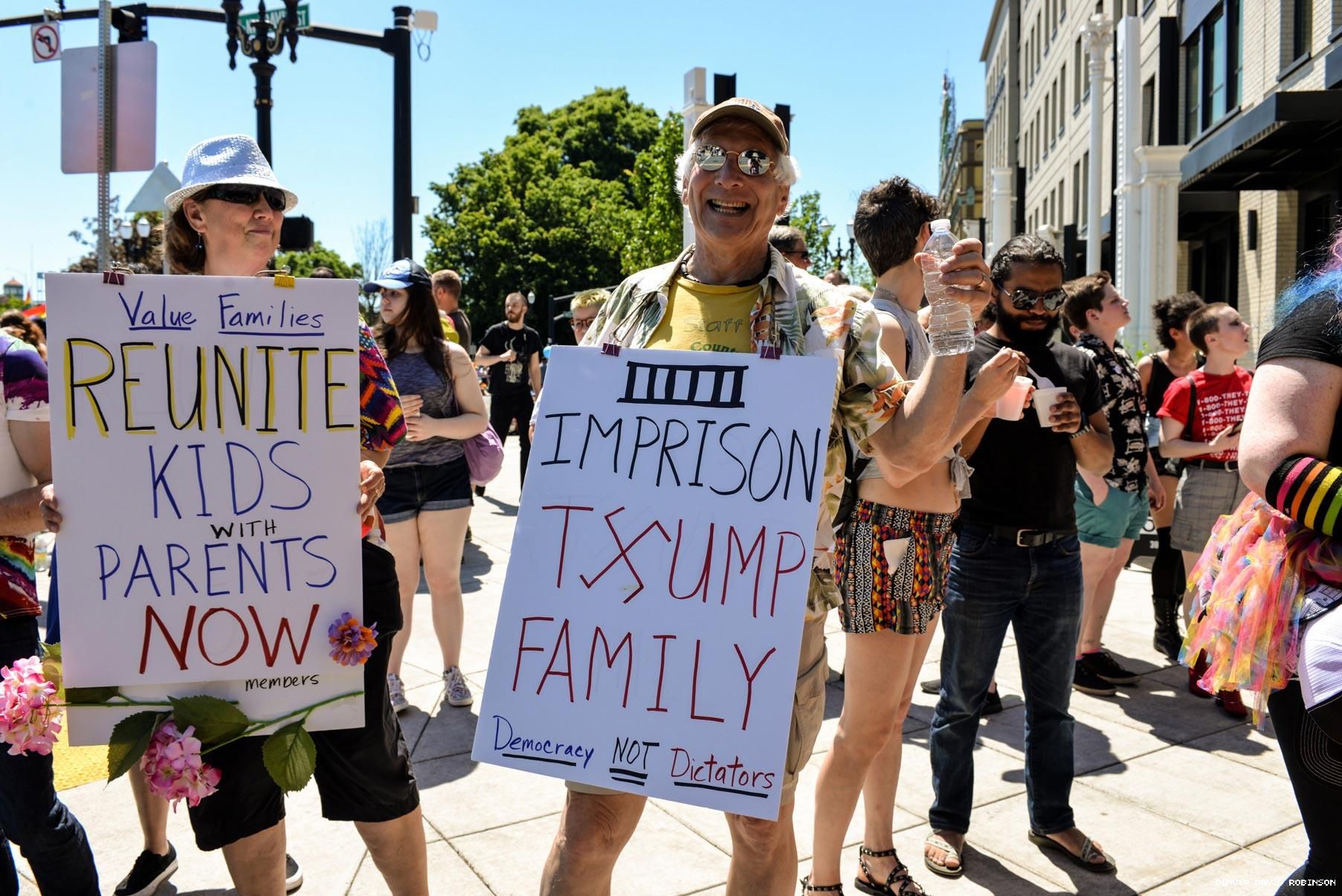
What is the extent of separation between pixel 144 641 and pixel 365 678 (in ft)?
1.66

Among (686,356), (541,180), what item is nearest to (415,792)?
(686,356)

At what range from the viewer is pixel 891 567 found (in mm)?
3121

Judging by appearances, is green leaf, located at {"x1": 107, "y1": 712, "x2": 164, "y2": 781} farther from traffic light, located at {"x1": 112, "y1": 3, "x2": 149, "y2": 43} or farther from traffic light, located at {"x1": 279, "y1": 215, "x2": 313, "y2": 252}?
traffic light, located at {"x1": 112, "y1": 3, "x2": 149, "y2": 43}

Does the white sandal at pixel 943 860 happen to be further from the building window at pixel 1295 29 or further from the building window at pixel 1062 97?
the building window at pixel 1062 97

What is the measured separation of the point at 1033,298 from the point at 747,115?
148 cm

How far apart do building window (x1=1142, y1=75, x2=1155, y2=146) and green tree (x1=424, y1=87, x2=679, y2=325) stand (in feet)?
65.6

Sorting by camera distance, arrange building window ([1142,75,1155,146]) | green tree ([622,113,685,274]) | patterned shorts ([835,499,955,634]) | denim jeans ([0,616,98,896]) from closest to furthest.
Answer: denim jeans ([0,616,98,896]) → patterned shorts ([835,499,955,634]) → building window ([1142,75,1155,146]) → green tree ([622,113,685,274])

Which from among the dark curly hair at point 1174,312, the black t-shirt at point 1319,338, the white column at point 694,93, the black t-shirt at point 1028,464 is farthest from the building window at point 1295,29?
the black t-shirt at point 1319,338

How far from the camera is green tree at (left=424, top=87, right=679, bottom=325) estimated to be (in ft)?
138

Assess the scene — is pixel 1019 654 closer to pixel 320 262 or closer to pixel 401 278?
pixel 401 278

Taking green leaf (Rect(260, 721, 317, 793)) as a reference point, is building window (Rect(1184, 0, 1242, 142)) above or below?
above

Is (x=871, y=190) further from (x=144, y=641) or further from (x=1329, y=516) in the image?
(x=144, y=641)

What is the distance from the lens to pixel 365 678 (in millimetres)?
2637

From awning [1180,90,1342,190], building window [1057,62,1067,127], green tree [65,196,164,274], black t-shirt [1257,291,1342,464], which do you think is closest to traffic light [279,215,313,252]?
green tree [65,196,164,274]
